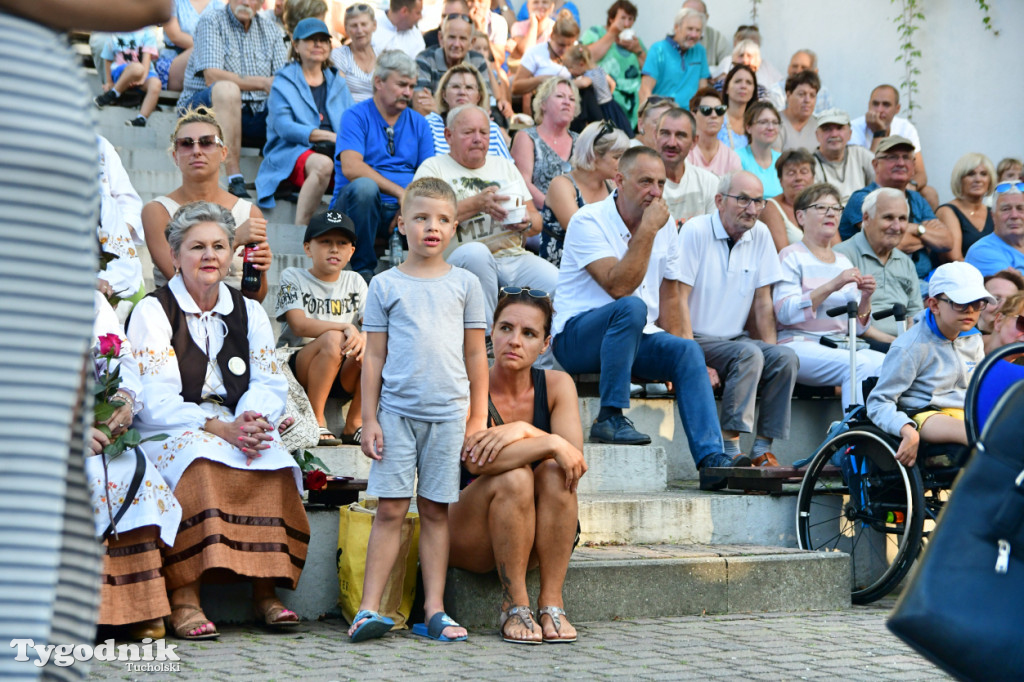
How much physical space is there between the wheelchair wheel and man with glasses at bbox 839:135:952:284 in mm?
3031

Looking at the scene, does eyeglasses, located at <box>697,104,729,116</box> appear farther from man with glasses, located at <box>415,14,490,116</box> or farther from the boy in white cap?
the boy in white cap

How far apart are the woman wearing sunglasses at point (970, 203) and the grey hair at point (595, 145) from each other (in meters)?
3.07

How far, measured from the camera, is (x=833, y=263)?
7.51 meters

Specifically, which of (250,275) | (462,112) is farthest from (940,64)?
(250,275)

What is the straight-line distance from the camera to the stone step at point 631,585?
15.0 feet

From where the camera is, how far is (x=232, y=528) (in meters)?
4.35

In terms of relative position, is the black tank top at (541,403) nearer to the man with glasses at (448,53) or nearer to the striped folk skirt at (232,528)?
the striped folk skirt at (232,528)

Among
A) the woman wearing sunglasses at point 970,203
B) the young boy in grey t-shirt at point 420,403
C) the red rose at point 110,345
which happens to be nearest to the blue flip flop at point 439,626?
the young boy in grey t-shirt at point 420,403

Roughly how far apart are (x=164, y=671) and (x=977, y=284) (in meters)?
3.84

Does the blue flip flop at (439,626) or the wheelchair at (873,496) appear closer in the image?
the blue flip flop at (439,626)

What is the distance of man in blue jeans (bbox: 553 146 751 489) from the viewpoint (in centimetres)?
604

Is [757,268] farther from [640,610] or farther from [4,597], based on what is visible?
[4,597]

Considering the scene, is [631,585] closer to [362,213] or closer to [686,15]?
[362,213]

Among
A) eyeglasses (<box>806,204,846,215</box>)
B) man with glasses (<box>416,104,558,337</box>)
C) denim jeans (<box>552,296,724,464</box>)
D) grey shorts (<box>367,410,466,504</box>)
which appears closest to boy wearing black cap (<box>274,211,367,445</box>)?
man with glasses (<box>416,104,558,337</box>)
